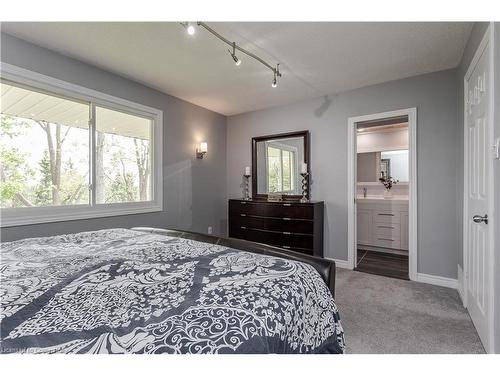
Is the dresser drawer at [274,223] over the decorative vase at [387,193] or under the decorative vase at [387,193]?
under

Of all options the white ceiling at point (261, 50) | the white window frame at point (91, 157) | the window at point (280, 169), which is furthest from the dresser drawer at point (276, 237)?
the white ceiling at point (261, 50)

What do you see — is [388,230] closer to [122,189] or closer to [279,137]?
[279,137]

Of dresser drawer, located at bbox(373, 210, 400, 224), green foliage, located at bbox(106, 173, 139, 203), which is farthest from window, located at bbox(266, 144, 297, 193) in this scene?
green foliage, located at bbox(106, 173, 139, 203)

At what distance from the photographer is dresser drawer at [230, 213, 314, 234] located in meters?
3.45

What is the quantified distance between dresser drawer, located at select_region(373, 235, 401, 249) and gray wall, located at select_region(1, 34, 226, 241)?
8.86 feet

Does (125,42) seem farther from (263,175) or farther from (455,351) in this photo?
(455,351)

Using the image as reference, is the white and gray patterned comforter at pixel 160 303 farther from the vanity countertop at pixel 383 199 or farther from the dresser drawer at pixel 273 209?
the vanity countertop at pixel 383 199

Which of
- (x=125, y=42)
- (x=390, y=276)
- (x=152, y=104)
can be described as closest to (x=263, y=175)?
(x=152, y=104)

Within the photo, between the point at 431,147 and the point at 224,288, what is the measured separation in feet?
10.1

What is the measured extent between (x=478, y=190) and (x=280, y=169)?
99.7 inches

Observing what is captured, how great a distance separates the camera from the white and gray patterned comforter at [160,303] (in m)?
0.65

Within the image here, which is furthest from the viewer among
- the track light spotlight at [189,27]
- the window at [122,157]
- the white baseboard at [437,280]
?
the window at [122,157]

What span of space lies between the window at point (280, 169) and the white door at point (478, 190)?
2145 mm

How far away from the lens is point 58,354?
59 cm
